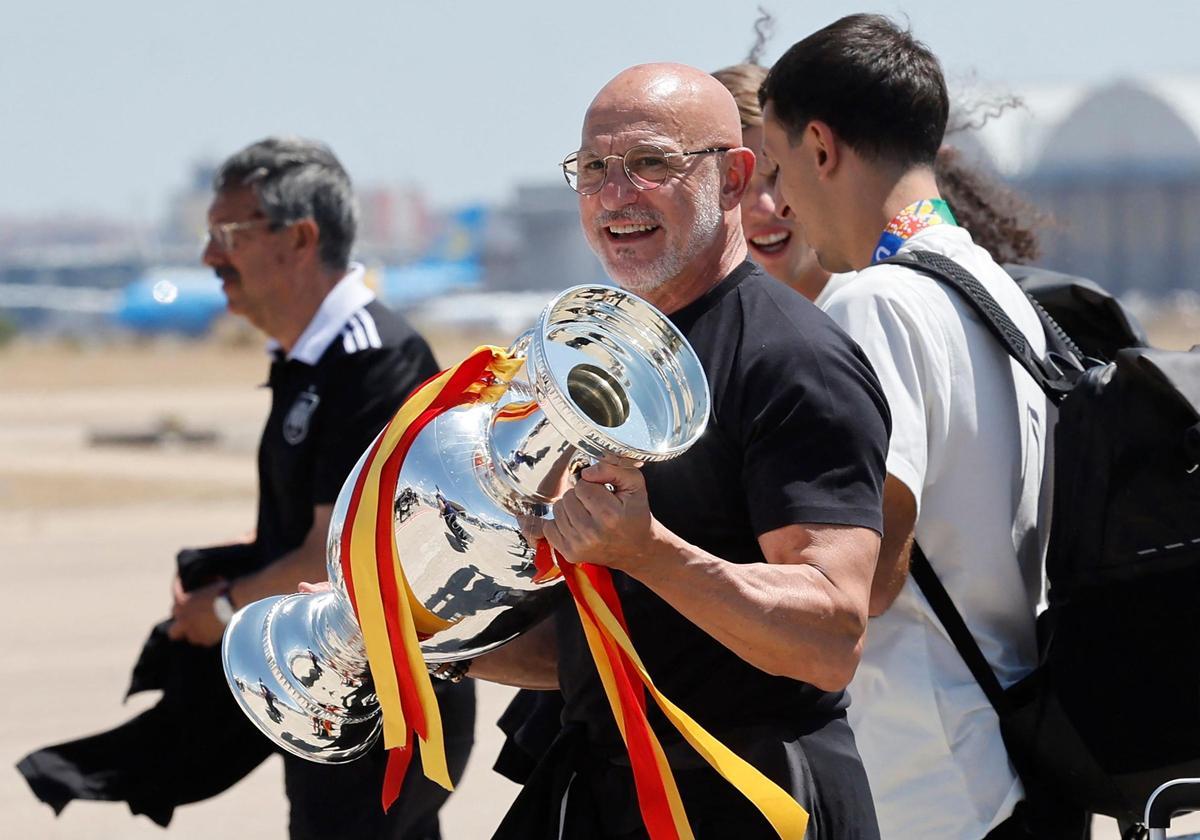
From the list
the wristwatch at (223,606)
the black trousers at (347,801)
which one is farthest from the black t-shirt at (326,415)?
the black trousers at (347,801)

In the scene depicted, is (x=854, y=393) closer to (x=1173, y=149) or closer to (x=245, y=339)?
(x=245, y=339)

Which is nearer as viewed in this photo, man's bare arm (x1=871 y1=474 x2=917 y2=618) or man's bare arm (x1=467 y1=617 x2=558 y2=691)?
man's bare arm (x1=871 y1=474 x2=917 y2=618)

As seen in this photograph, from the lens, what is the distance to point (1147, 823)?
109 inches

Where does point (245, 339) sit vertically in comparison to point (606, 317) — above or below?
below

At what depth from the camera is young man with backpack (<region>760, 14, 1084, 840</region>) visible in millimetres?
3053

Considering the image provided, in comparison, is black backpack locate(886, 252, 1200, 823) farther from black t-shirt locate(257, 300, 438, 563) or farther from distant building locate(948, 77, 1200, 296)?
distant building locate(948, 77, 1200, 296)

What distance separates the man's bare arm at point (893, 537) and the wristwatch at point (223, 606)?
2.02m

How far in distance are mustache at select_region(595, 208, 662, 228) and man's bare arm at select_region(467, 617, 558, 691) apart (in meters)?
0.74

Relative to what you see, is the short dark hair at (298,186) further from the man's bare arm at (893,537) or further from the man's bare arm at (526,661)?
the man's bare arm at (893,537)

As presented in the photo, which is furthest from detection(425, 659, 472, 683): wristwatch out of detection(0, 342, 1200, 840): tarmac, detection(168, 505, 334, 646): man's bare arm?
detection(0, 342, 1200, 840): tarmac

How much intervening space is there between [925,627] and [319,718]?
1.09 metres

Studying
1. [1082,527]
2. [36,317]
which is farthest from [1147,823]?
[36,317]

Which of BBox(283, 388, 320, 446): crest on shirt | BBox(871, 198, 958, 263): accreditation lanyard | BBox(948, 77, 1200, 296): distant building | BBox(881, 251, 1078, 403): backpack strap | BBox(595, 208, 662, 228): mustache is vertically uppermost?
BBox(595, 208, 662, 228): mustache

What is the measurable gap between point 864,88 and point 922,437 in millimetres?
662
